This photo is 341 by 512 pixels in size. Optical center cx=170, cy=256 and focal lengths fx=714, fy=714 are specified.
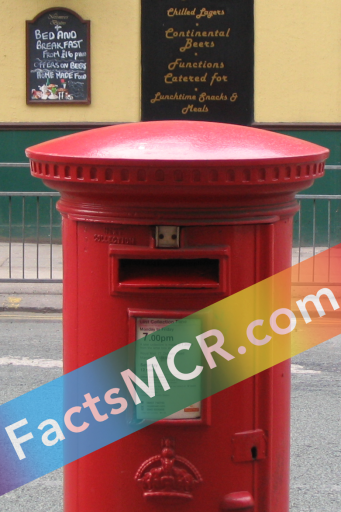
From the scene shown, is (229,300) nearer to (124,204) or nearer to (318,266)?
(124,204)

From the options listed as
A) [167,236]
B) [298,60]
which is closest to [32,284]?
[298,60]

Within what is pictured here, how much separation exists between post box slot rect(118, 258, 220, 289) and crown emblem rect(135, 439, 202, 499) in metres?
0.47

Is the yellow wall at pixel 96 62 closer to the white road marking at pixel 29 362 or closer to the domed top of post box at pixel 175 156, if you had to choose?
the white road marking at pixel 29 362

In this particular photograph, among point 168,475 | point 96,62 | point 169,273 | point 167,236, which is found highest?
point 96,62

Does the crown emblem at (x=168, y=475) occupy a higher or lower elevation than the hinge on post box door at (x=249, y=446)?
lower

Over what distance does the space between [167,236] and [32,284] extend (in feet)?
20.5

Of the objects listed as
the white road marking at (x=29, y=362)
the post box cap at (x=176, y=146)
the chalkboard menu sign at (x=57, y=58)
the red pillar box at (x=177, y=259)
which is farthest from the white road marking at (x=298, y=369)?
the chalkboard menu sign at (x=57, y=58)

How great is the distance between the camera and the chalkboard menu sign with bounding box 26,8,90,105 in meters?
9.68

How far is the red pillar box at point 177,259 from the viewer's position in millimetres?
1879

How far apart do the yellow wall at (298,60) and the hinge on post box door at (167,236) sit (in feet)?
27.0

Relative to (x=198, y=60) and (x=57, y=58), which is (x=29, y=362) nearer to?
(x=57, y=58)

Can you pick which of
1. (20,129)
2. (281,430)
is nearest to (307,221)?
(20,129)

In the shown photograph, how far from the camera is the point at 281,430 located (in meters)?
2.21

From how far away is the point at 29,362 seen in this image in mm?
5363
